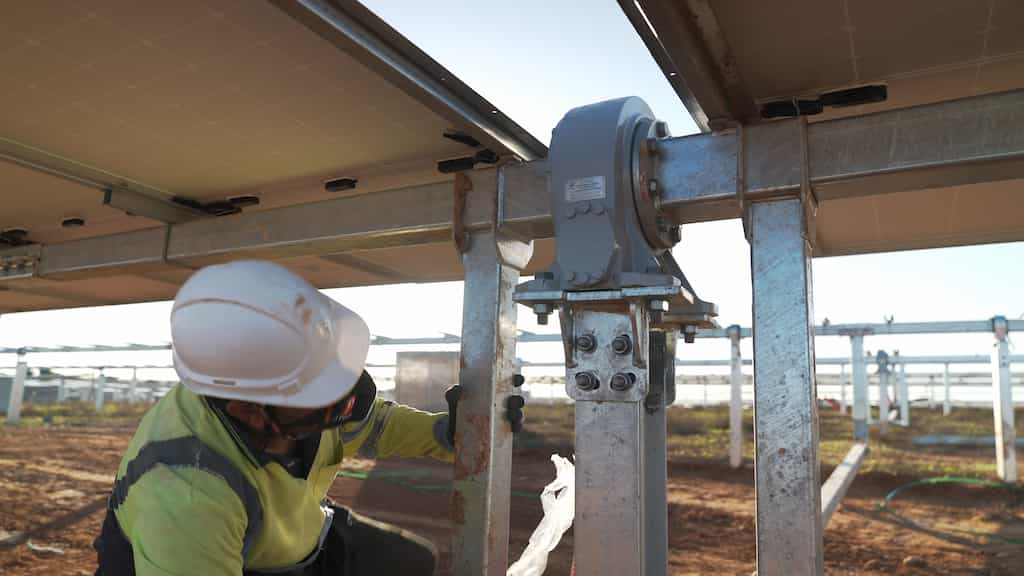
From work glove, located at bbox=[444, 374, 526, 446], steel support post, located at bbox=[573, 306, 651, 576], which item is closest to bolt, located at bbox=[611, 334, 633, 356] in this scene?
steel support post, located at bbox=[573, 306, 651, 576]

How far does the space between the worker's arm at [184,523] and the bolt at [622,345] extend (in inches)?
38.6

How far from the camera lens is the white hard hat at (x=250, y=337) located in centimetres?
150

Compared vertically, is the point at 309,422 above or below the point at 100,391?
above

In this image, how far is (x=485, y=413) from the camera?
2180 millimetres

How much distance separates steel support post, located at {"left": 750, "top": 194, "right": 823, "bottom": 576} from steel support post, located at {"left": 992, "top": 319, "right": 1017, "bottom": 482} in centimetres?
770

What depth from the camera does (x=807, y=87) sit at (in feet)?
6.39

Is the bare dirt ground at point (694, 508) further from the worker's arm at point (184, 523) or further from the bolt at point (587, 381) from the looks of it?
the worker's arm at point (184, 523)

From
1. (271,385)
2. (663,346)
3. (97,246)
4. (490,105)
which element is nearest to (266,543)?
(271,385)

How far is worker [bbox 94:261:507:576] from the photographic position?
4.38 feet

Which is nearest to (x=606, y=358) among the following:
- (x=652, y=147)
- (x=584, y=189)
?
(x=584, y=189)

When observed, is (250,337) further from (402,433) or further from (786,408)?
(786,408)

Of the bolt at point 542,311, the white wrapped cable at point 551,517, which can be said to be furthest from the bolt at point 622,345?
the white wrapped cable at point 551,517

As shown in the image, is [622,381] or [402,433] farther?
[402,433]

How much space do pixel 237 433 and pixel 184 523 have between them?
12.3 inches
